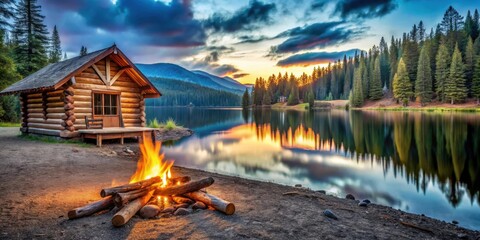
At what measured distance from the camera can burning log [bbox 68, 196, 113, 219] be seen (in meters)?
5.74

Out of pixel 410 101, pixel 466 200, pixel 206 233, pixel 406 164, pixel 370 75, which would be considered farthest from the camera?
pixel 370 75

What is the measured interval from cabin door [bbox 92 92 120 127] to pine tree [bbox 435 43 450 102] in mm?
75195

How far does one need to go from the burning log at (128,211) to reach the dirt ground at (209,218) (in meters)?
0.12

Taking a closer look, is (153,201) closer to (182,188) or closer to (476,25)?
(182,188)

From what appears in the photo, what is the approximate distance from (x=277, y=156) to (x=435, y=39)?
3430 inches

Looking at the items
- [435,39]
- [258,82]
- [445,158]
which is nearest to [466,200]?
[445,158]

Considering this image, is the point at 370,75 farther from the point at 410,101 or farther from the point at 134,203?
the point at 134,203

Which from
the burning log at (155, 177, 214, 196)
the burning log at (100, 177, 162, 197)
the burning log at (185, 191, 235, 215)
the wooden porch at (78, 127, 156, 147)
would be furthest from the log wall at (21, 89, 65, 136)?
the burning log at (185, 191, 235, 215)

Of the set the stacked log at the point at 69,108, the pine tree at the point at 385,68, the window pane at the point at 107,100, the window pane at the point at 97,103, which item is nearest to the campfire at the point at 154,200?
the stacked log at the point at 69,108

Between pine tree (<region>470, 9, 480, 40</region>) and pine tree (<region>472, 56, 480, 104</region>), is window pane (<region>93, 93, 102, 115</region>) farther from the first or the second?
pine tree (<region>470, 9, 480, 40</region>)

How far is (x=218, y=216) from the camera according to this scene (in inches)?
241

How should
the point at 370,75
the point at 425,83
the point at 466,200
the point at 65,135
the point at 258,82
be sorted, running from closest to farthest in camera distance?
the point at 466,200
the point at 65,135
the point at 425,83
the point at 370,75
the point at 258,82

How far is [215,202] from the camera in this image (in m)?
6.43

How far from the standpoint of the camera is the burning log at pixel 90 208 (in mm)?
5742
